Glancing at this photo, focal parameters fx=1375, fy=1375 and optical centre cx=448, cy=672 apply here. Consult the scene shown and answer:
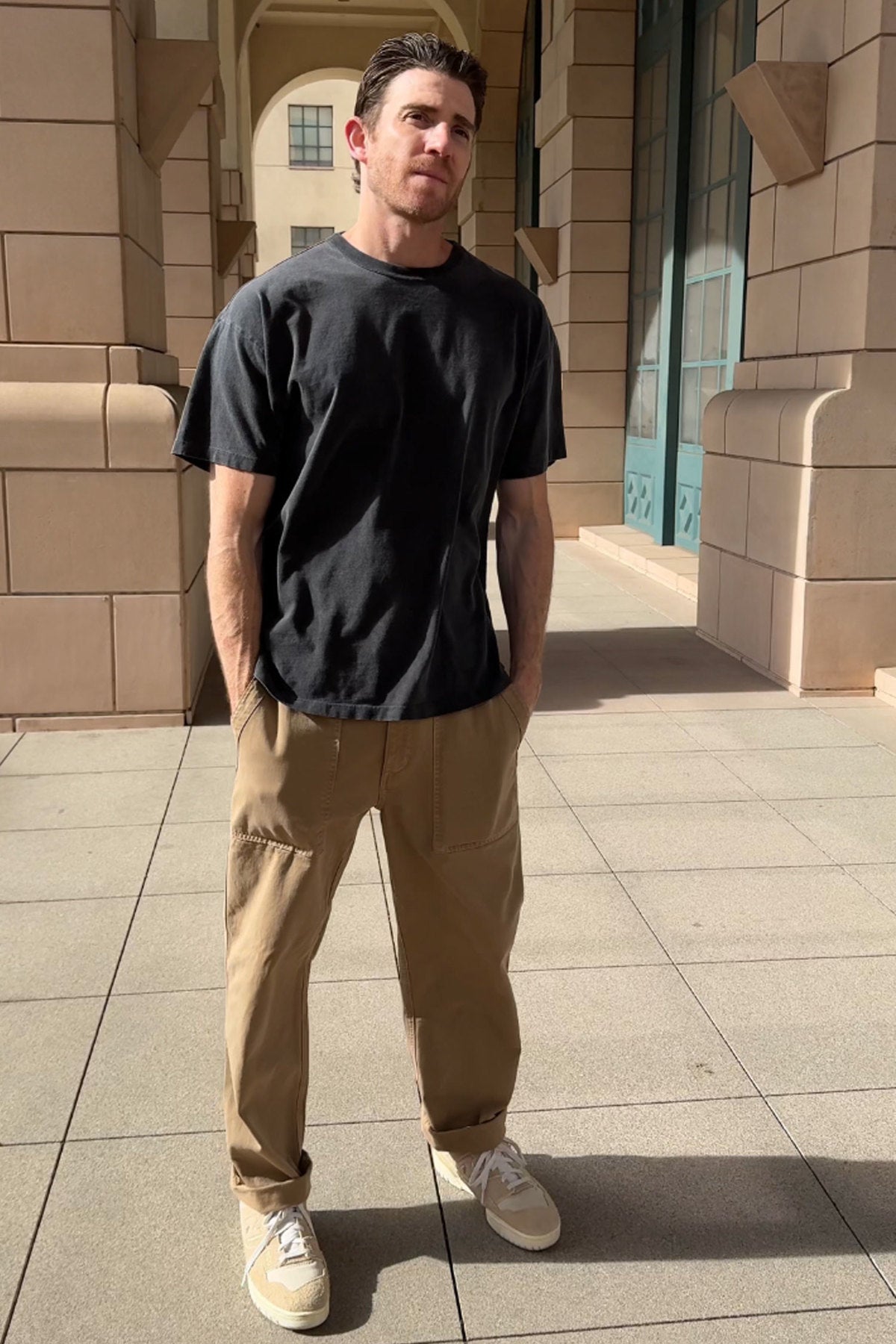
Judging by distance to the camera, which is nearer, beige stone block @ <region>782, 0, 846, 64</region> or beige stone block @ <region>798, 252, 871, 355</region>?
beige stone block @ <region>798, 252, 871, 355</region>

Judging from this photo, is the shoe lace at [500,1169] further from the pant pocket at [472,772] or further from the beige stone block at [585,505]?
the beige stone block at [585,505]

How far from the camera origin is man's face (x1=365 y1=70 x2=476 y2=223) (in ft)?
7.15

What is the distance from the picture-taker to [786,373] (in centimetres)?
712

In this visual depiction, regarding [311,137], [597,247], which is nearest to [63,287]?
[597,247]

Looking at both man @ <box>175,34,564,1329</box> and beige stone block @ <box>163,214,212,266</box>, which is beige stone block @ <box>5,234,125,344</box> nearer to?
man @ <box>175,34,564,1329</box>

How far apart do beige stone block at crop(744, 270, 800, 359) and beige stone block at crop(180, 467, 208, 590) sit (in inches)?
122

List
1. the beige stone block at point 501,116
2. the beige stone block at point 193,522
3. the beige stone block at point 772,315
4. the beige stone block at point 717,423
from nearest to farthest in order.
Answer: the beige stone block at point 193,522 → the beige stone block at point 772,315 → the beige stone block at point 717,423 → the beige stone block at point 501,116

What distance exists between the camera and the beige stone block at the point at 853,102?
6.12 metres

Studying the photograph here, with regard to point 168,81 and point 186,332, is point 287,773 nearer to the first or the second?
point 168,81

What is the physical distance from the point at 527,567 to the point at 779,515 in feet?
15.5

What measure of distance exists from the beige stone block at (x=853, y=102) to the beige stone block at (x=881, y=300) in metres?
0.52

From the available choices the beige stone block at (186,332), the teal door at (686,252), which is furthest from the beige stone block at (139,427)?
the beige stone block at (186,332)

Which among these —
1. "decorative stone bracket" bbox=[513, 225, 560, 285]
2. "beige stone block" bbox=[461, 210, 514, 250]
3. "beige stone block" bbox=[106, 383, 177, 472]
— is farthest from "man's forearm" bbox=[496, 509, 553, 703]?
"beige stone block" bbox=[461, 210, 514, 250]

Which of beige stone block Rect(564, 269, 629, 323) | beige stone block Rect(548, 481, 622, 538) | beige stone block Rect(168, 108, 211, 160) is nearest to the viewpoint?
beige stone block Rect(168, 108, 211, 160)
